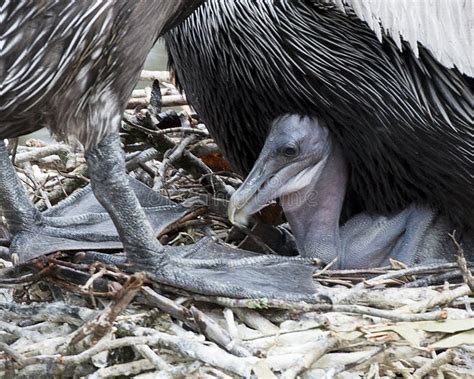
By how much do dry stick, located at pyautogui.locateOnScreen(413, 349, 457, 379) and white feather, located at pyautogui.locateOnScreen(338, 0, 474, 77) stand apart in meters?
0.81

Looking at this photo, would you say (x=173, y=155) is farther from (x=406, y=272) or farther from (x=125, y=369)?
(x=125, y=369)

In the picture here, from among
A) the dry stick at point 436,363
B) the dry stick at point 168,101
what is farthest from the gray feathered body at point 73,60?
the dry stick at point 168,101

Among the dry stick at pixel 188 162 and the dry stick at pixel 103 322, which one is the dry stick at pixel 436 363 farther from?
the dry stick at pixel 188 162

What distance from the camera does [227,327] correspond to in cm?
261

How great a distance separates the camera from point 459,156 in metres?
2.98

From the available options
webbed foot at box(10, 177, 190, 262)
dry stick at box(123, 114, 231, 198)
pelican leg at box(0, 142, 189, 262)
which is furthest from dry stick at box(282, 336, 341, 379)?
dry stick at box(123, 114, 231, 198)

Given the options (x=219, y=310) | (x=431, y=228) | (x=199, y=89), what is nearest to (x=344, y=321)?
(x=219, y=310)

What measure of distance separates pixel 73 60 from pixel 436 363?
1.05 m

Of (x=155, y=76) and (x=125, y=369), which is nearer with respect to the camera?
(x=125, y=369)

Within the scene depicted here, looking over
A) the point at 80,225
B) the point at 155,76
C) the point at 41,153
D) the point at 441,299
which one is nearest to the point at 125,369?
the point at 441,299

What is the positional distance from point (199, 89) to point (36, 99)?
81cm

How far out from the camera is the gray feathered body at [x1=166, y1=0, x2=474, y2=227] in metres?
2.95

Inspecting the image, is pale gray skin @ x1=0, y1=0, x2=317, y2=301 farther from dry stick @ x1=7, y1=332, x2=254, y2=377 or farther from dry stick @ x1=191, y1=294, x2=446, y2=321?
dry stick @ x1=7, y1=332, x2=254, y2=377

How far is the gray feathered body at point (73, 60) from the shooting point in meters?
2.43
